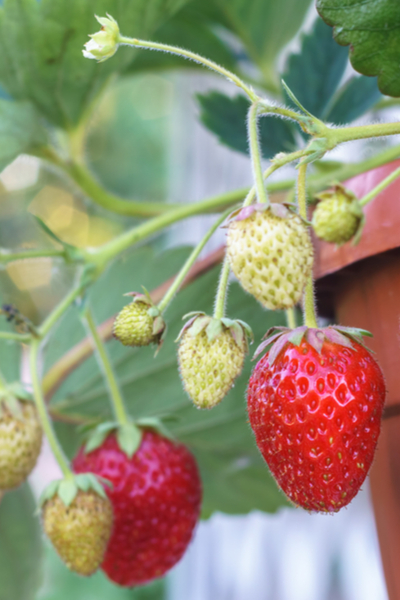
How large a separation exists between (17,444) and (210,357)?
0.67 feet

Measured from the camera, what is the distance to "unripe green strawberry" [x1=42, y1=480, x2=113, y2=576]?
1.44 ft

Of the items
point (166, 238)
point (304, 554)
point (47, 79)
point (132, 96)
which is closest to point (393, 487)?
point (47, 79)

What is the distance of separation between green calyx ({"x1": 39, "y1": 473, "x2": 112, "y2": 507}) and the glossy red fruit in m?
0.06

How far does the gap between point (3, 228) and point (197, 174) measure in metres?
1.21

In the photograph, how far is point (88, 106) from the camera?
66 cm

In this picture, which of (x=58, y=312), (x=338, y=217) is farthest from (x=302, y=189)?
(x=58, y=312)

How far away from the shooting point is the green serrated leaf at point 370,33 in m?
0.37

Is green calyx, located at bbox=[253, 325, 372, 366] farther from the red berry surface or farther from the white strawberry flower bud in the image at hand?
the white strawberry flower bud

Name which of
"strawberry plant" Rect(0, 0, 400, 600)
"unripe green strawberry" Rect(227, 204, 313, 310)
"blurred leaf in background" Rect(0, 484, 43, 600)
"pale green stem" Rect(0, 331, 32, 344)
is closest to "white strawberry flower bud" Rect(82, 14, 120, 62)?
"strawberry plant" Rect(0, 0, 400, 600)

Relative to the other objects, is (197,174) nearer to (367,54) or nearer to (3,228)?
(367,54)

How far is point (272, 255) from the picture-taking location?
0.28 m

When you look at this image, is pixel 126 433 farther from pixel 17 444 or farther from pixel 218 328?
pixel 218 328

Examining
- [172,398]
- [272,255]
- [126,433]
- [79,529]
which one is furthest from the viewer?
[172,398]

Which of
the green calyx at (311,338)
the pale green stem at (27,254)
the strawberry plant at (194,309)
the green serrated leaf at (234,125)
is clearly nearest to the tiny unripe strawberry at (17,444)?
the strawberry plant at (194,309)
